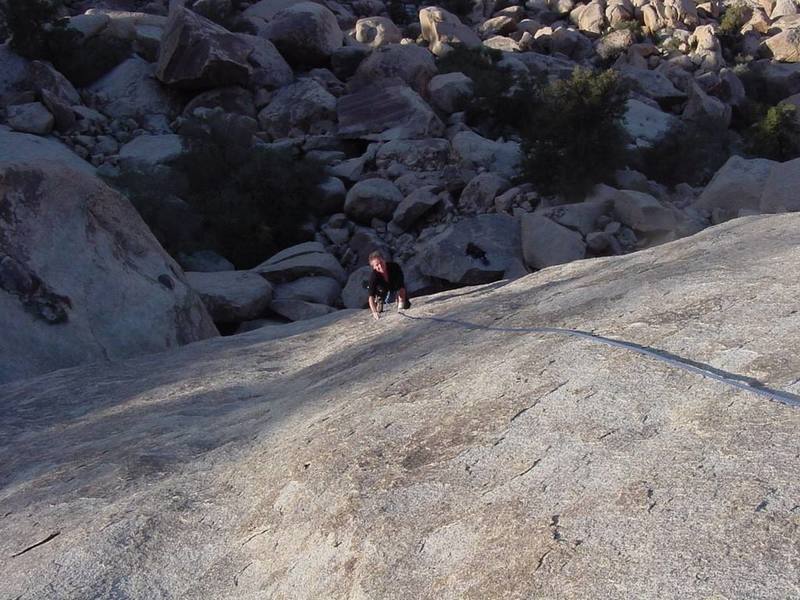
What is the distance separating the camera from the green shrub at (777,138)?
84.1 ft

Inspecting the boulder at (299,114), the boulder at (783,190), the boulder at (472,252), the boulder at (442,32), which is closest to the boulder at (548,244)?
the boulder at (472,252)

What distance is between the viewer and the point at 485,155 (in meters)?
22.3

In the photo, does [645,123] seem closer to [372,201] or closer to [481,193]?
[481,193]

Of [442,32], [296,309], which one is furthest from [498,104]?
[296,309]

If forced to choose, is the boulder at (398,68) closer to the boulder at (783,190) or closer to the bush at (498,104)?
the bush at (498,104)

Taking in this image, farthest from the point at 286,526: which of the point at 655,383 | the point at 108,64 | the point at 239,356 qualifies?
the point at 108,64

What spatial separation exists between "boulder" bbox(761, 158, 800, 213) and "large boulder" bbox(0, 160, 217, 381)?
11063 mm

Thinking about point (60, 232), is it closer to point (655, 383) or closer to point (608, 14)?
point (655, 383)

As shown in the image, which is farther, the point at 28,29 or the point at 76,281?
the point at 28,29

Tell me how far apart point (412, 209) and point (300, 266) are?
347cm

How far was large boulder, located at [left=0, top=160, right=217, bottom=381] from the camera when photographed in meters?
9.73

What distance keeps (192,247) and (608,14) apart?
27685 millimetres

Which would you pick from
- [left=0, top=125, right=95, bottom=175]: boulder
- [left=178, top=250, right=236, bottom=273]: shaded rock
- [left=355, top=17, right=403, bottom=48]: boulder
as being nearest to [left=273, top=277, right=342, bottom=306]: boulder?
[left=178, top=250, right=236, bottom=273]: shaded rock

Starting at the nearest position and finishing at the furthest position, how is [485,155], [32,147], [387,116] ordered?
[32,147], [485,155], [387,116]
